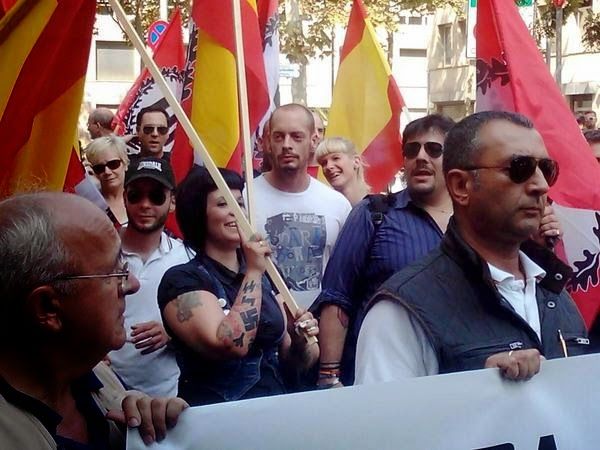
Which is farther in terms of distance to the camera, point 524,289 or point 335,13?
point 335,13

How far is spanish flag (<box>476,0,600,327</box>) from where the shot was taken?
413 centimetres

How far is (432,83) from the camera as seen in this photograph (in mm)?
39688

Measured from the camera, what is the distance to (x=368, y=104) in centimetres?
679

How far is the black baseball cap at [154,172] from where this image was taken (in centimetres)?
433

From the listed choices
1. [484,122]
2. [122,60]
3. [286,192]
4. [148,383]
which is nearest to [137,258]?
[148,383]

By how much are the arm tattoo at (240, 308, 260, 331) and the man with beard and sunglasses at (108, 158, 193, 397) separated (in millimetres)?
738

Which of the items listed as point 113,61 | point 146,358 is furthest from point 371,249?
point 113,61

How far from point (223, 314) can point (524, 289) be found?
1.01 meters

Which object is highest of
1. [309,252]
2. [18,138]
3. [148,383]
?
[18,138]

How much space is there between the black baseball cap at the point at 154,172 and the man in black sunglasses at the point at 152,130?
216 centimetres

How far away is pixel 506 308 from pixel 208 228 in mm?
1341

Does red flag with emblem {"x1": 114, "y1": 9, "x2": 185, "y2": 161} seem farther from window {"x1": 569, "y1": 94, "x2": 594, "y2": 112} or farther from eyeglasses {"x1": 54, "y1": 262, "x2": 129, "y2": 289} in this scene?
window {"x1": 569, "y1": 94, "x2": 594, "y2": 112}

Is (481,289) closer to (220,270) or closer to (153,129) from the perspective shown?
(220,270)

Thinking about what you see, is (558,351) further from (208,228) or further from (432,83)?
(432,83)
